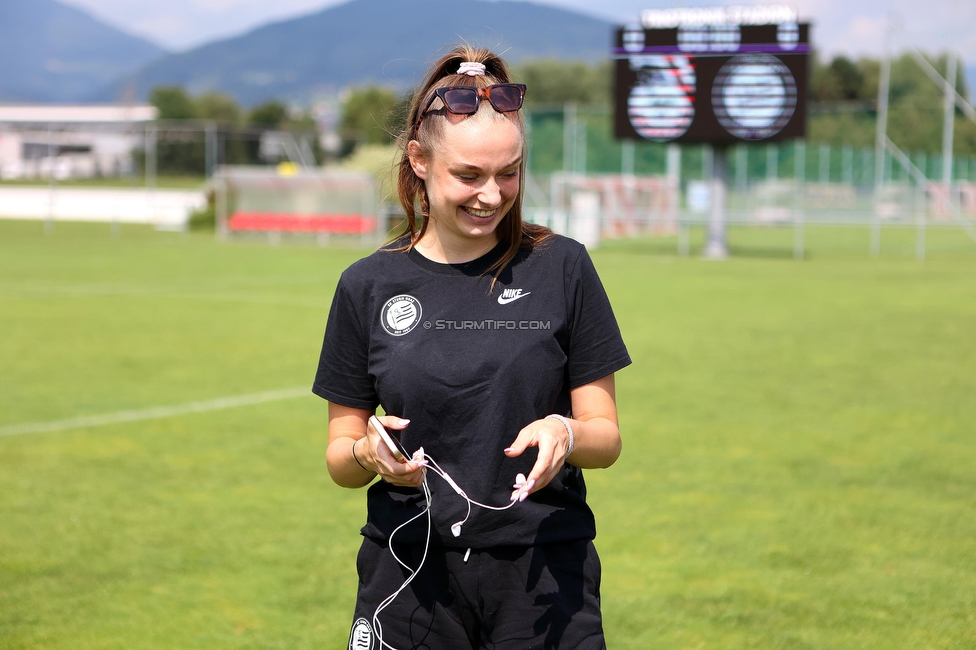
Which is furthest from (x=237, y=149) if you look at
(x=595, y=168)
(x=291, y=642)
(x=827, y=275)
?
(x=291, y=642)

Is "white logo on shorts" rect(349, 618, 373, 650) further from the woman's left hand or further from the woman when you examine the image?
the woman's left hand

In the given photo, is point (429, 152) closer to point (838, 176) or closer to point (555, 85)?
point (838, 176)

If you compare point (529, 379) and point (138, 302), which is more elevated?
point (529, 379)

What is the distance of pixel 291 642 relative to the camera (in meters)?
4.41

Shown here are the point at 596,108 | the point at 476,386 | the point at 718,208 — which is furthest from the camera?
the point at 596,108

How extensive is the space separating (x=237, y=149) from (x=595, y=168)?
79.2ft

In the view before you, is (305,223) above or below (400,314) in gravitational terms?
below

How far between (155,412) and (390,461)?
23.3 ft

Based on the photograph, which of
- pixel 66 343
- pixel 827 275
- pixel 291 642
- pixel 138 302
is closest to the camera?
pixel 291 642

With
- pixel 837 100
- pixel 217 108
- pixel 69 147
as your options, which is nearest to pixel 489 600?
pixel 69 147

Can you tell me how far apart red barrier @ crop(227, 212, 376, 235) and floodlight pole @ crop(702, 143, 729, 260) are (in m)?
10.1

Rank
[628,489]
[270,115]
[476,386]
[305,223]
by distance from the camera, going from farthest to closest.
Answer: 1. [270,115]
2. [305,223]
3. [628,489]
4. [476,386]

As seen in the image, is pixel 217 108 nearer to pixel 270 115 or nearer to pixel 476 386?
pixel 270 115

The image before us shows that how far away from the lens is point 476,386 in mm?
2289
